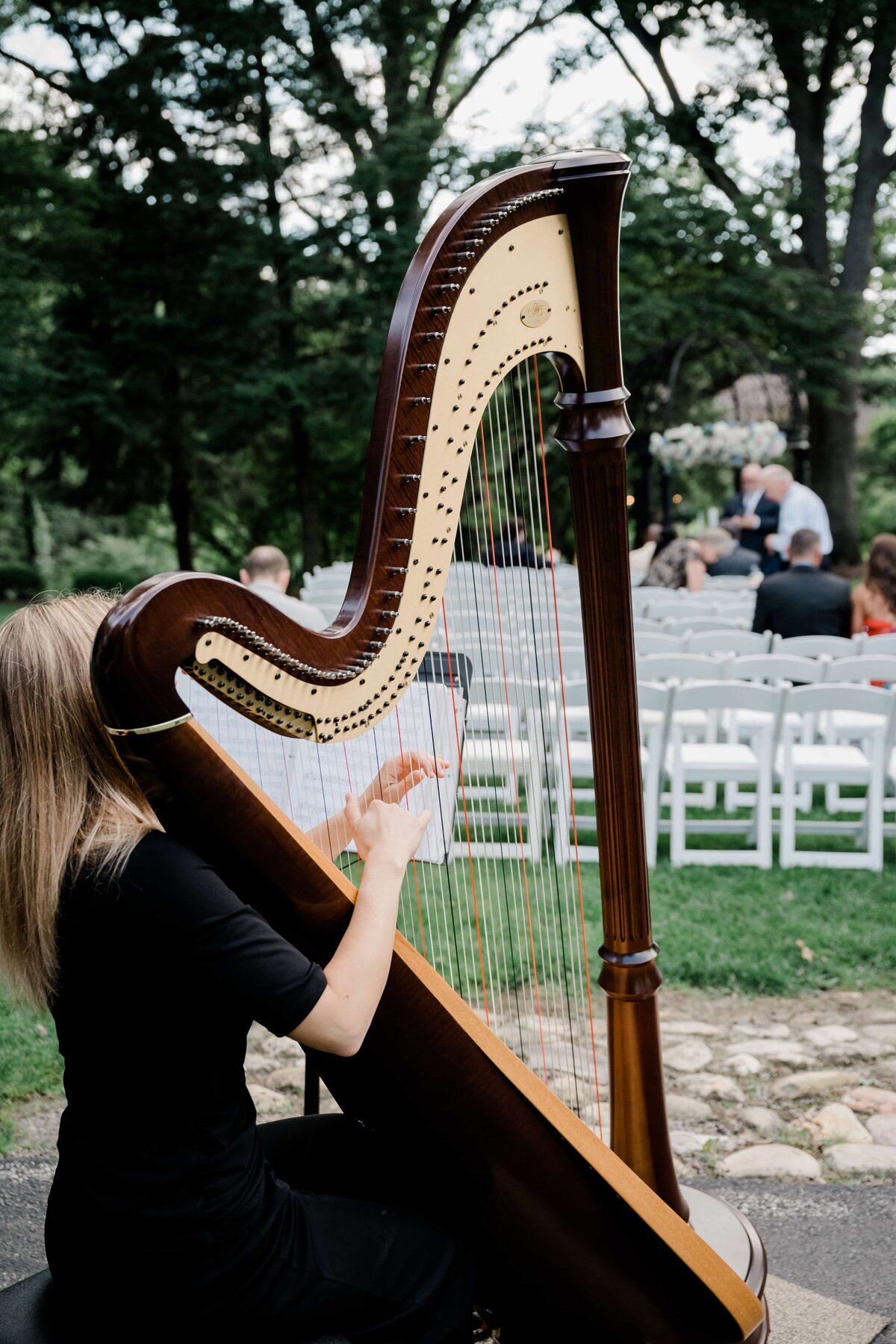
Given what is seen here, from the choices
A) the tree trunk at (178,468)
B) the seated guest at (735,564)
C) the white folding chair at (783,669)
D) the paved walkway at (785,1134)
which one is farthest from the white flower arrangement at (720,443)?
the paved walkway at (785,1134)

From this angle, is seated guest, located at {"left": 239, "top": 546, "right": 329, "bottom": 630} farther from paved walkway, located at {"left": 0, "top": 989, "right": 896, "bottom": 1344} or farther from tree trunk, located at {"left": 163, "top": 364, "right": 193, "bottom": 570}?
tree trunk, located at {"left": 163, "top": 364, "right": 193, "bottom": 570}

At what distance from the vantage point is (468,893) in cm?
529

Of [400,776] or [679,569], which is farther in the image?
[679,569]

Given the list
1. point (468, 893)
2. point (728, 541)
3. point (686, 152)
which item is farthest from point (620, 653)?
point (686, 152)

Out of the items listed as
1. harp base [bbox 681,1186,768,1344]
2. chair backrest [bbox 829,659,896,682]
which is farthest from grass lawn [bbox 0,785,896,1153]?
harp base [bbox 681,1186,768,1344]

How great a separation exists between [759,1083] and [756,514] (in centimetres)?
952

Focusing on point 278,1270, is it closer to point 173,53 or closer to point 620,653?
point 620,653

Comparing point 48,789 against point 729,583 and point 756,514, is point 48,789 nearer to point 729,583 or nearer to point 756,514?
point 729,583

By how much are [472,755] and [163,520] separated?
2673 centimetres

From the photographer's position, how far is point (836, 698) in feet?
17.5

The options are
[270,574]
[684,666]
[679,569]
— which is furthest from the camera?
[679,569]

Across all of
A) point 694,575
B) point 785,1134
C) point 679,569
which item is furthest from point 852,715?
point 679,569

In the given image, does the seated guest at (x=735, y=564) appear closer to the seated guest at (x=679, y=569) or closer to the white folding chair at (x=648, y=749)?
the seated guest at (x=679, y=569)

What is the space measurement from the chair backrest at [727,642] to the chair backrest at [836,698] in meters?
1.63
